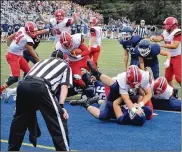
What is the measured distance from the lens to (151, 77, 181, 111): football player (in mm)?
7842

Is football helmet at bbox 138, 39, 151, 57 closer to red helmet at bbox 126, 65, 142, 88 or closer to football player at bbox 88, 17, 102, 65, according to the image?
red helmet at bbox 126, 65, 142, 88

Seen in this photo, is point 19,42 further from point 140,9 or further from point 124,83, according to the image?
point 140,9

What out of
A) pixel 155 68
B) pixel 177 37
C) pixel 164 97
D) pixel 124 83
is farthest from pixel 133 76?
pixel 177 37

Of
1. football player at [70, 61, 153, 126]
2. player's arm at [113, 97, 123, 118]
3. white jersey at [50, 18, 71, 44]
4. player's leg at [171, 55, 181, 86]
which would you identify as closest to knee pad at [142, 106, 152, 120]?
football player at [70, 61, 153, 126]

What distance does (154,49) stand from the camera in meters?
8.82

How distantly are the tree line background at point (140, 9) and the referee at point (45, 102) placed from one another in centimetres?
4415

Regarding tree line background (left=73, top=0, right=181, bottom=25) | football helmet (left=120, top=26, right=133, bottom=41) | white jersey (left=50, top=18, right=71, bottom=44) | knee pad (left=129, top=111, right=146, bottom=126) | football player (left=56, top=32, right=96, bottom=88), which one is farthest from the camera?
tree line background (left=73, top=0, right=181, bottom=25)

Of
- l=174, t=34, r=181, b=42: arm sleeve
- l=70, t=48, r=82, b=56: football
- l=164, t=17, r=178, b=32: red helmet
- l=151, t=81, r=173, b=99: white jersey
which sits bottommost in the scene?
l=151, t=81, r=173, b=99: white jersey

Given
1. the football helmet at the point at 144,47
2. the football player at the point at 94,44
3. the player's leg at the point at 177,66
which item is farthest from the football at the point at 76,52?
the football player at the point at 94,44

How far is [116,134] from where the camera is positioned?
6.64 metres

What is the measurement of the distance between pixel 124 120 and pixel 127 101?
1.25ft

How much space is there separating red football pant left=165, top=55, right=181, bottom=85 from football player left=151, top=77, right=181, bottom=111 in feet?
3.21

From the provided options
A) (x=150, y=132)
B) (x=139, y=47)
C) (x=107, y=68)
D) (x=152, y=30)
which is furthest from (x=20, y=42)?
(x=152, y=30)

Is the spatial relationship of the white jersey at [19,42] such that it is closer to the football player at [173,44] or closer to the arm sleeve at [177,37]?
the football player at [173,44]
